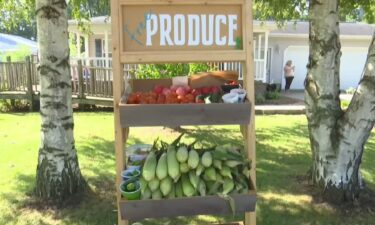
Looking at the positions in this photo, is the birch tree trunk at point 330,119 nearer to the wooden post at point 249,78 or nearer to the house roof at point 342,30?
the wooden post at point 249,78

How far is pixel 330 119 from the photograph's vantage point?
499 cm

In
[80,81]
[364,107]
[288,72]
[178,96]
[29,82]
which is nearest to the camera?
[178,96]

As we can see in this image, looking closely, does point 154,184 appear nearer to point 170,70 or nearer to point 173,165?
point 173,165

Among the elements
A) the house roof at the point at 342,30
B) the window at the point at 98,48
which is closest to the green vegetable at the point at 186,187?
the house roof at the point at 342,30

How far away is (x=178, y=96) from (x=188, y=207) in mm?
797

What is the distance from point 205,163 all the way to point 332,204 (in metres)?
2.63

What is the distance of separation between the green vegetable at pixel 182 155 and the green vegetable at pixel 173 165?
1.5 inches

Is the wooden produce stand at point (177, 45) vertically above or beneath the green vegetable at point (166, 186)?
above

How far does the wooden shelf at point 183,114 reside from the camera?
292 cm

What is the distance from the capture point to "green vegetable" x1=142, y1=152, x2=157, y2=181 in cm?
300

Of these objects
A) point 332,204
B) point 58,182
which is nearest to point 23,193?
point 58,182

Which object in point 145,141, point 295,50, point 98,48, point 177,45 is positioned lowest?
point 145,141

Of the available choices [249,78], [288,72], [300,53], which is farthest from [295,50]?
[249,78]

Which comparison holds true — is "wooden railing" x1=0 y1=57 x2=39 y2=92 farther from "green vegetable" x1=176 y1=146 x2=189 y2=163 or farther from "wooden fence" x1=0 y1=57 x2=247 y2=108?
"green vegetable" x1=176 y1=146 x2=189 y2=163
